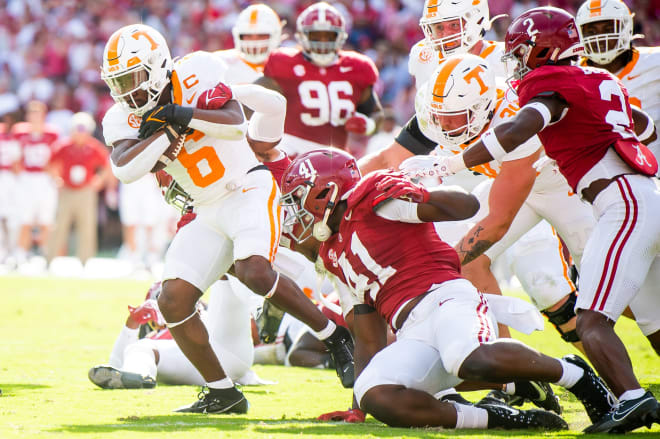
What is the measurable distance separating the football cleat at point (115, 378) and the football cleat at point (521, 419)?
201 centimetres

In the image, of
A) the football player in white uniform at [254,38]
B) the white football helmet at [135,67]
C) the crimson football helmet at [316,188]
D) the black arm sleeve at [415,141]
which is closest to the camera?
the crimson football helmet at [316,188]

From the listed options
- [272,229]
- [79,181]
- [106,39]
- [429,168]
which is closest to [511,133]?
[429,168]

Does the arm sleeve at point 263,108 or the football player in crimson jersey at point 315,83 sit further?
the football player in crimson jersey at point 315,83

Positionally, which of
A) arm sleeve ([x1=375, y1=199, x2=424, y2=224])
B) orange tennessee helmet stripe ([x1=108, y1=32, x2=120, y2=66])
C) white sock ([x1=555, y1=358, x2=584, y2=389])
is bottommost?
white sock ([x1=555, y1=358, x2=584, y2=389])

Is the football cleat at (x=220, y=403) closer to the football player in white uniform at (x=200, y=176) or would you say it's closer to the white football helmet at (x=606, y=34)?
the football player in white uniform at (x=200, y=176)

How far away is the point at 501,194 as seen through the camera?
187 inches

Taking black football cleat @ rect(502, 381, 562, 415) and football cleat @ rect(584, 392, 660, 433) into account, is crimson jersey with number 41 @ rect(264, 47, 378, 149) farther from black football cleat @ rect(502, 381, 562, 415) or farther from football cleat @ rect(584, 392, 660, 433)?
football cleat @ rect(584, 392, 660, 433)

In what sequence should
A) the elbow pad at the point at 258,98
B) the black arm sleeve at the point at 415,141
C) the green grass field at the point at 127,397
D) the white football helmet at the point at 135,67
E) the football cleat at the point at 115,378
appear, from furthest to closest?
the black arm sleeve at the point at 415,141
the football cleat at the point at 115,378
the elbow pad at the point at 258,98
the white football helmet at the point at 135,67
the green grass field at the point at 127,397

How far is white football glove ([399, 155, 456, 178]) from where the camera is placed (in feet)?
12.4

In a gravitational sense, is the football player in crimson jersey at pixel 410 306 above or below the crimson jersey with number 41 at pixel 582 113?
below

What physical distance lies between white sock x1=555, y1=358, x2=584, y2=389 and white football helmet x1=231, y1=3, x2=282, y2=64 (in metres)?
4.92

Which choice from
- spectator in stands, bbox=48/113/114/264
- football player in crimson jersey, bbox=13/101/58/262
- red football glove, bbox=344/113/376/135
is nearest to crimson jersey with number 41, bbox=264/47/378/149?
red football glove, bbox=344/113/376/135

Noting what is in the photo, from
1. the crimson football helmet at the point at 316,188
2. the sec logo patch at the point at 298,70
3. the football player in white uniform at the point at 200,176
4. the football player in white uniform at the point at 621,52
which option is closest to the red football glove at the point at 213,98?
the football player in white uniform at the point at 200,176

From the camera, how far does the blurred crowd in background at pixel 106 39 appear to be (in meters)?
13.9
